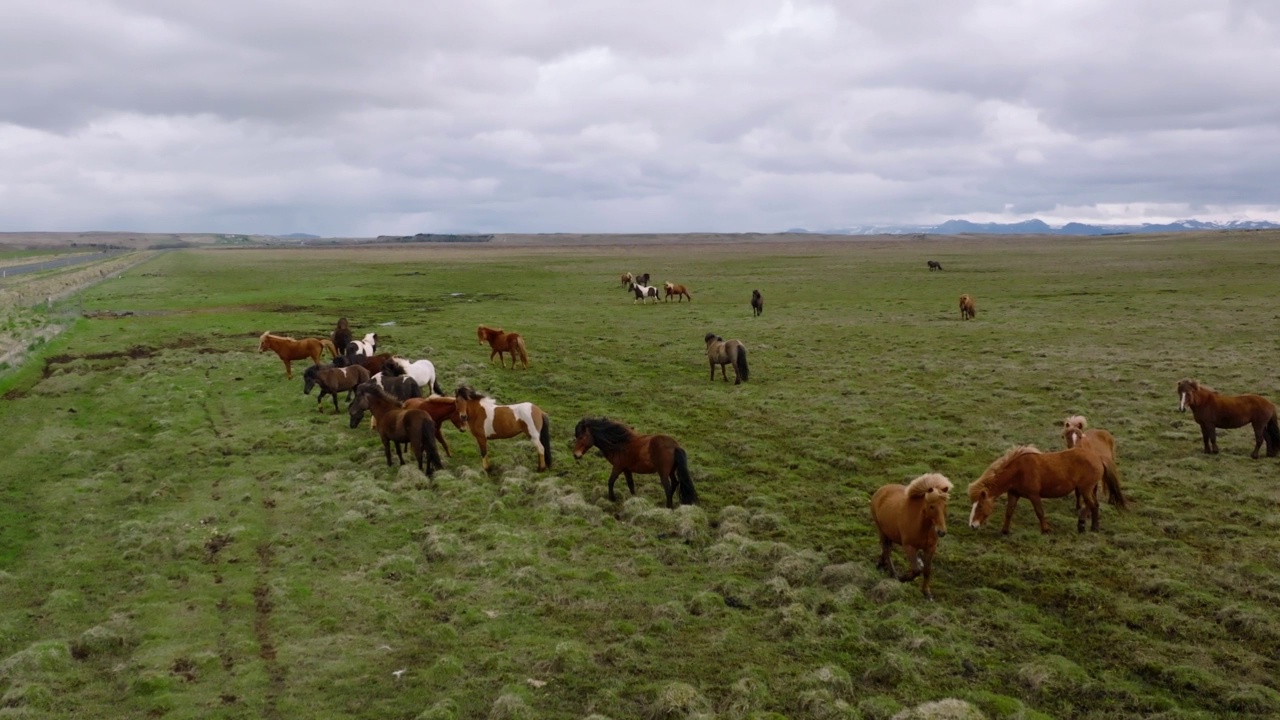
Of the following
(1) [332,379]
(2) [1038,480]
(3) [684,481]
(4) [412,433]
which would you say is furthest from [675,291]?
(2) [1038,480]

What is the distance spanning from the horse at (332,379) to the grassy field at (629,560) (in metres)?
0.93

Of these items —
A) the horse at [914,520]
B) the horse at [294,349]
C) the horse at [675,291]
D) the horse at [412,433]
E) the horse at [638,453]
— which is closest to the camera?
the horse at [914,520]

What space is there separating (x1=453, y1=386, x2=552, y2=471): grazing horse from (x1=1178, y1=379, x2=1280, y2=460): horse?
12.1 m

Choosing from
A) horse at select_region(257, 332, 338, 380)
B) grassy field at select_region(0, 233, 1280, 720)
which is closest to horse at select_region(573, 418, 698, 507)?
grassy field at select_region(0, 233, 1280, 720)

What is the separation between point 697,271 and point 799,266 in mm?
12192

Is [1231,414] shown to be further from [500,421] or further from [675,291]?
[675,291]

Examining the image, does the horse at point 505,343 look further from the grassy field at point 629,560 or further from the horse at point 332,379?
the horse at point 332,379

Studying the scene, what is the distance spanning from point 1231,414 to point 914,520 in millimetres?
9067

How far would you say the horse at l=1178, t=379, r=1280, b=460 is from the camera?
13.1 m

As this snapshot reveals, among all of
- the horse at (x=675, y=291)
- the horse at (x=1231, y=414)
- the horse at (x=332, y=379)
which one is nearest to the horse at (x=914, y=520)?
the horse at (x=1231, y=414)

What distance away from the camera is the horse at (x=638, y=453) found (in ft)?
37.8

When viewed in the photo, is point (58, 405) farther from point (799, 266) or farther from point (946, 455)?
point (799, 266)

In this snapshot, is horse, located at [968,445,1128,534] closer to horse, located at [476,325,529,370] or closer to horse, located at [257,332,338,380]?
horse, located at [476,325,529,370]

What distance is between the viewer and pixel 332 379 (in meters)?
18.5
